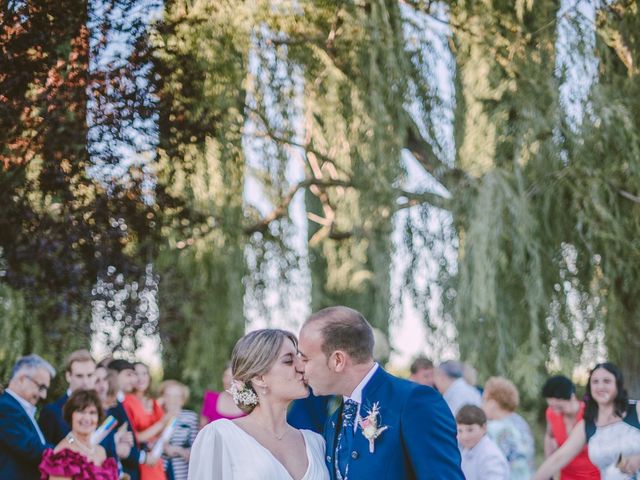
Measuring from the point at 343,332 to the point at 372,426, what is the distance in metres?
0.35

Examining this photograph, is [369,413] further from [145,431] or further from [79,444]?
[145,431]

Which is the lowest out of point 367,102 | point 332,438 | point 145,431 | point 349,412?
point 145,431

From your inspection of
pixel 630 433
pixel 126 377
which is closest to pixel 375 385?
pixel 630 433

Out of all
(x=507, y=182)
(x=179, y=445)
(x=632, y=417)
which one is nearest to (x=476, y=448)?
(x=632, y=417)

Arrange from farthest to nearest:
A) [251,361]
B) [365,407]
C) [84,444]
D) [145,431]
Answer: [145,431] < [84,444] < [251,361] < [365,407]

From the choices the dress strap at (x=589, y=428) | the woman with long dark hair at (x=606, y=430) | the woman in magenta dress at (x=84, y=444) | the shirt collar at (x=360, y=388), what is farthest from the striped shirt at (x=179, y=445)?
the shirt collar at (x=360, y=388)

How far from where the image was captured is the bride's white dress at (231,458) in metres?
3.59

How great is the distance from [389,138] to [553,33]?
1769 millimetres

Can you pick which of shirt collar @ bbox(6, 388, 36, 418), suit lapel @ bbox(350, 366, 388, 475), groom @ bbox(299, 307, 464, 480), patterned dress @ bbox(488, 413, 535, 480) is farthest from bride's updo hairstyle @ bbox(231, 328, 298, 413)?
patterned dress @ bbox(488, 413, 535, 480)

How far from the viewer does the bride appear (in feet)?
11.9

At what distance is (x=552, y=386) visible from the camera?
6887 millimetres

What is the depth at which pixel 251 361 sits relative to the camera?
378 centimetres

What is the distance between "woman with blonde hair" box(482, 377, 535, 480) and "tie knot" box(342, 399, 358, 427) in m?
3.00

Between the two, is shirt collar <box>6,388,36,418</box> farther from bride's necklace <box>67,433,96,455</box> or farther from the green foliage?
the green foliage
